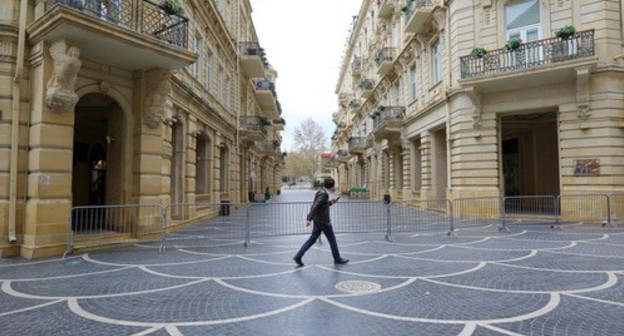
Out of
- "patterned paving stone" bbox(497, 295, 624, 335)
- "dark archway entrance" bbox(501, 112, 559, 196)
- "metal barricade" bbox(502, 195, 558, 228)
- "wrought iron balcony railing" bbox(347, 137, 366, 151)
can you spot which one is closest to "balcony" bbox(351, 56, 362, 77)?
"wrought iron balcony railing" bbox(347, 137, 366, 151)

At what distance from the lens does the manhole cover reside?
5.19 meters

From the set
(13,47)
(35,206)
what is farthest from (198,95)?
(35,206)

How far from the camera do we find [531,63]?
13438 millimetres

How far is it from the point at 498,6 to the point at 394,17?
10842 millimetres

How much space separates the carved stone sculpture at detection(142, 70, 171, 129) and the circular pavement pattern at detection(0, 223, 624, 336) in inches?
142

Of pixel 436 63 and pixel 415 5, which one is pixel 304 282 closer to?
pixel 436 63

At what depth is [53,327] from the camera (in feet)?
12.8

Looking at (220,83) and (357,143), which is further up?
(220,83)

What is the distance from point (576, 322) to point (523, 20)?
570 inches

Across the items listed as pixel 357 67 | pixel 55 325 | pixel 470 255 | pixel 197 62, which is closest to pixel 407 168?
pixel 197 62

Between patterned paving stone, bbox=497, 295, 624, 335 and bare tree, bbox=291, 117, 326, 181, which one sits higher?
bare tree, bbox=291, 117, 326, 181

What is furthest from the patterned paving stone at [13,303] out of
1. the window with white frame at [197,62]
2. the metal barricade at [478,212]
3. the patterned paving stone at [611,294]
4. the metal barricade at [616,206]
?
the metal barricade at [616,206]

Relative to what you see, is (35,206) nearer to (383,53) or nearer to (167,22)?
(167,22)

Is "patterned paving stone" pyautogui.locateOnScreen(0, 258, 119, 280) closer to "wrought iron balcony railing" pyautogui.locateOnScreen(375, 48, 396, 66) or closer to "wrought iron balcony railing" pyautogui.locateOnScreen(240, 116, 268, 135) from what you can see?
"wrought iron balcony railing" pyautogui.locateOnScreen(240, 116, 268, 135)
